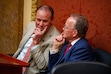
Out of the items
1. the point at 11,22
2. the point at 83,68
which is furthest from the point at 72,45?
the point at 11,22

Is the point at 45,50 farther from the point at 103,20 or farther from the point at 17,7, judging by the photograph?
the point at 17,7

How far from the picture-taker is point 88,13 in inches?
109

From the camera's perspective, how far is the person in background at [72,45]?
2.23 m

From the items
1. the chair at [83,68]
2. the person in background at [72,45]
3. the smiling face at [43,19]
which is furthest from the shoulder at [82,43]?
the chair at [83,68]

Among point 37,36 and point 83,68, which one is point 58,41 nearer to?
point 37,36

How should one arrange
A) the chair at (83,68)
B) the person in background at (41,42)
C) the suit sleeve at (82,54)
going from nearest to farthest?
the chair at (83,68), the suit sleeve at (82,54), the person in background at (41,42)

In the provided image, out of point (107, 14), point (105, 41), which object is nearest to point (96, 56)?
point (105, 41)

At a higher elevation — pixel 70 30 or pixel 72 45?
pixel 70 30

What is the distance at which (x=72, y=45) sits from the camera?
93.1 inches

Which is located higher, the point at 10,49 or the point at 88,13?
the point at 88,13

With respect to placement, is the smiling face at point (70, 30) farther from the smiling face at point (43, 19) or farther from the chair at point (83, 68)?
the chair at point (83, 68)

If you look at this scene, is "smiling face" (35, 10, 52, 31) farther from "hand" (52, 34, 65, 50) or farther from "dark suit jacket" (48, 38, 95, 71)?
"dark suit jacket" (48, 38, 95, 71)

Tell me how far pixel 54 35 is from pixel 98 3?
0.57 metres

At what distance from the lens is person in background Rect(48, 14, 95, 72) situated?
223 centimetres
